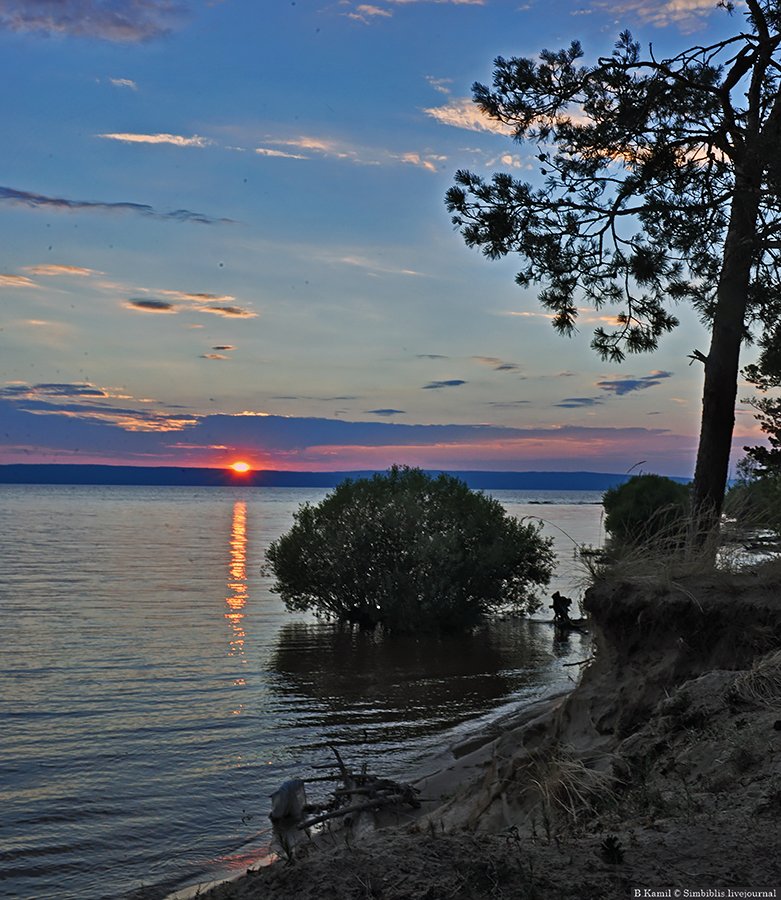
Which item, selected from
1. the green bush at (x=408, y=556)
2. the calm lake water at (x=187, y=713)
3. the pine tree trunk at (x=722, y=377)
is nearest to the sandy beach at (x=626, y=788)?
the calm lake water at (x=187, y=713)

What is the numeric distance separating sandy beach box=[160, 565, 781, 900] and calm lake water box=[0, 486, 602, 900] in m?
1.77

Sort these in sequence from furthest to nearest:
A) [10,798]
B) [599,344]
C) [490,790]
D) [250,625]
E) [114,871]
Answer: [250,625]
[599,344]
[10,798]
[114,871]
[490,790]

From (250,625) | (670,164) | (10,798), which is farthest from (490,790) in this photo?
(250,625)

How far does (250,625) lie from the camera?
34531mm

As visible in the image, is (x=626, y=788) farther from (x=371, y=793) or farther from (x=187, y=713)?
(x=187, y=713)

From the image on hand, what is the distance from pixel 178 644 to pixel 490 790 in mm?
21677

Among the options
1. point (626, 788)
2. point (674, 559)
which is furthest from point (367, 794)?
point (674, 559)

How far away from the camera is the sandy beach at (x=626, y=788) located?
4.55 m

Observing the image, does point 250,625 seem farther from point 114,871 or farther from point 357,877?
point 357,877

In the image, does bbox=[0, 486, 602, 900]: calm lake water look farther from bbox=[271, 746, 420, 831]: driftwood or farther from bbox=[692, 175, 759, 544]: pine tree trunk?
bbox=[692, 175, 759, 544]: pine tree trunk

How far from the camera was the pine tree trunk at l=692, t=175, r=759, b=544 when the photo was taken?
45.0 feet

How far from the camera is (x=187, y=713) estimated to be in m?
19.6

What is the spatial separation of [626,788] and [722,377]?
Result: 351 inches

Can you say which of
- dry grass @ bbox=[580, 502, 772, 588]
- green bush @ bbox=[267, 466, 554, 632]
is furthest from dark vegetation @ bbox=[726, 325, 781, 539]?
green bush @ bbox=[267, 466, 554, 632]
